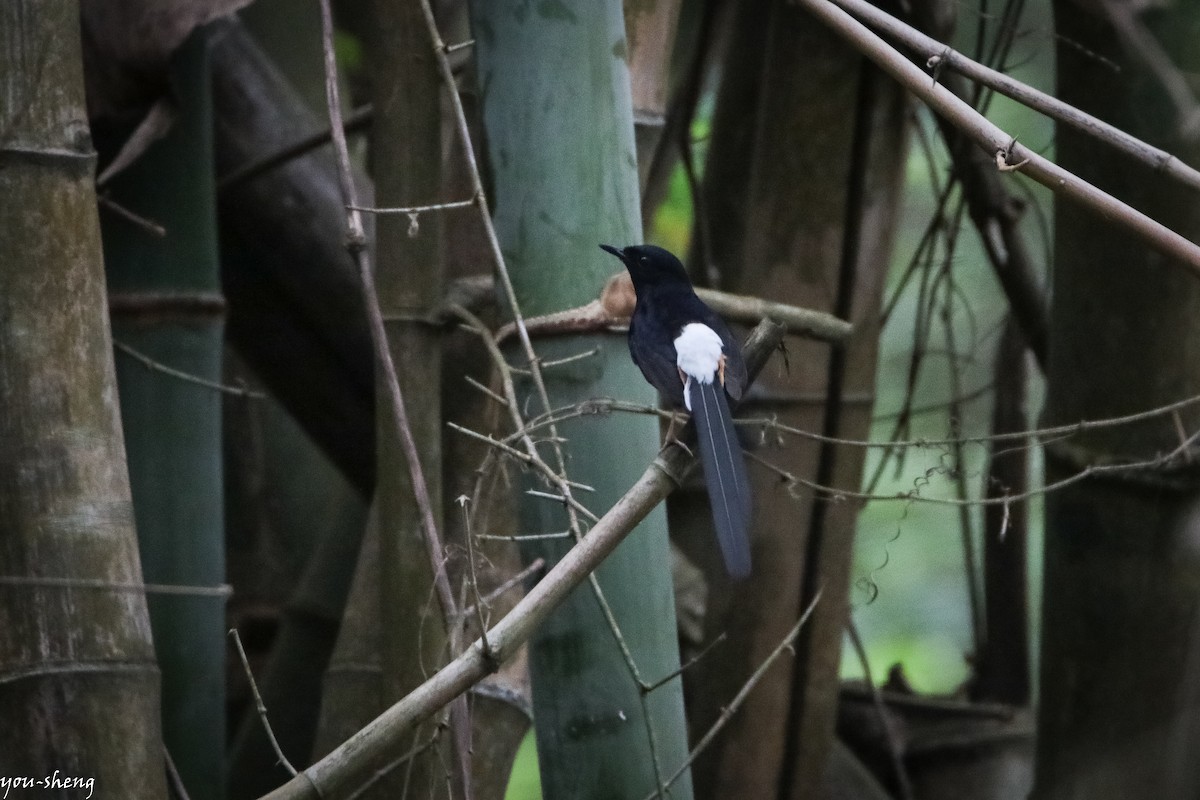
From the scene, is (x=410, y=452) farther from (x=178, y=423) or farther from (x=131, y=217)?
(x=178, y=423)

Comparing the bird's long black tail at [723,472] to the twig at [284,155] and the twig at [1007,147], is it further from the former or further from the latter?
the twig at [284,155]

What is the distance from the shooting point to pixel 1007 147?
1.30m

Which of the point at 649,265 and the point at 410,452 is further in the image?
the point at 649,265

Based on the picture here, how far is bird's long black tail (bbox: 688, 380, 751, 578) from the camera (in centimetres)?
145

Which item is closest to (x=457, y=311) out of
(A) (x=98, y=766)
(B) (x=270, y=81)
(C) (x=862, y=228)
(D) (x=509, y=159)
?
(D) (x=509, y=159)

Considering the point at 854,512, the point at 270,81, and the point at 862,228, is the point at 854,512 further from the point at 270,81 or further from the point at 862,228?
the point at 270,81

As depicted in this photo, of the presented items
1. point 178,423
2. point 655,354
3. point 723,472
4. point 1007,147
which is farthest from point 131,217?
point 1007,147

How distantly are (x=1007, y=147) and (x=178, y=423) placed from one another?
1.46m

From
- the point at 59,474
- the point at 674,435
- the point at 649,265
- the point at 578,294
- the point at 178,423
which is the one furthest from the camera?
the point at 178,423

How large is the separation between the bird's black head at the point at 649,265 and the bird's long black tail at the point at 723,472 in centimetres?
20

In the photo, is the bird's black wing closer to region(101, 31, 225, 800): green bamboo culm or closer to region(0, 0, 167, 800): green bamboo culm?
region(0, 0, 167, 800): green bamboo culm

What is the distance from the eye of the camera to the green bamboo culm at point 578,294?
167 cm

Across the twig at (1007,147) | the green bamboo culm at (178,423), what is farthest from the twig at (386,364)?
the green bamboo culm at (178,423)

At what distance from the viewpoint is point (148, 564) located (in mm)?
2215
